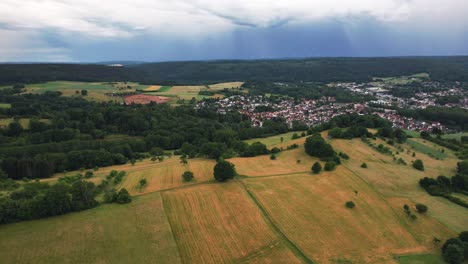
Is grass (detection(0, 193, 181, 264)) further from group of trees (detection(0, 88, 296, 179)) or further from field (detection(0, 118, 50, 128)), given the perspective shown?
field (detection(0, 118, 50, 128))

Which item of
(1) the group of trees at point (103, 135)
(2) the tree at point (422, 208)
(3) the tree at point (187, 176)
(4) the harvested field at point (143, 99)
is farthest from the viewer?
(4) the harvested field at point (143, 99)

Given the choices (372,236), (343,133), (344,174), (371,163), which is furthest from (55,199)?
(343,133)

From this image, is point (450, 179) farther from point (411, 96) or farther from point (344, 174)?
point (411, 96)

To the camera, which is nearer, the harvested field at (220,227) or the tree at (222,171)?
the harvested field at (220,227)

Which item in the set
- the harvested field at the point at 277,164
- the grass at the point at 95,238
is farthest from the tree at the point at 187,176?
the grass at the point at 95,238

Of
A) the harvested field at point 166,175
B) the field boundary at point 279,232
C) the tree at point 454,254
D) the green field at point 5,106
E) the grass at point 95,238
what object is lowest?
the tree at point 454,254

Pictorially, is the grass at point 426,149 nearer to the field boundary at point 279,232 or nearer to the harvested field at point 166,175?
the field boundary at point 279,232

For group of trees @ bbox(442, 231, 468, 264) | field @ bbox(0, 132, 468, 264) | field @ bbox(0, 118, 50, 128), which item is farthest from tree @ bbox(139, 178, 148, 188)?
field @ bbox(0, 118, 50, 128)
